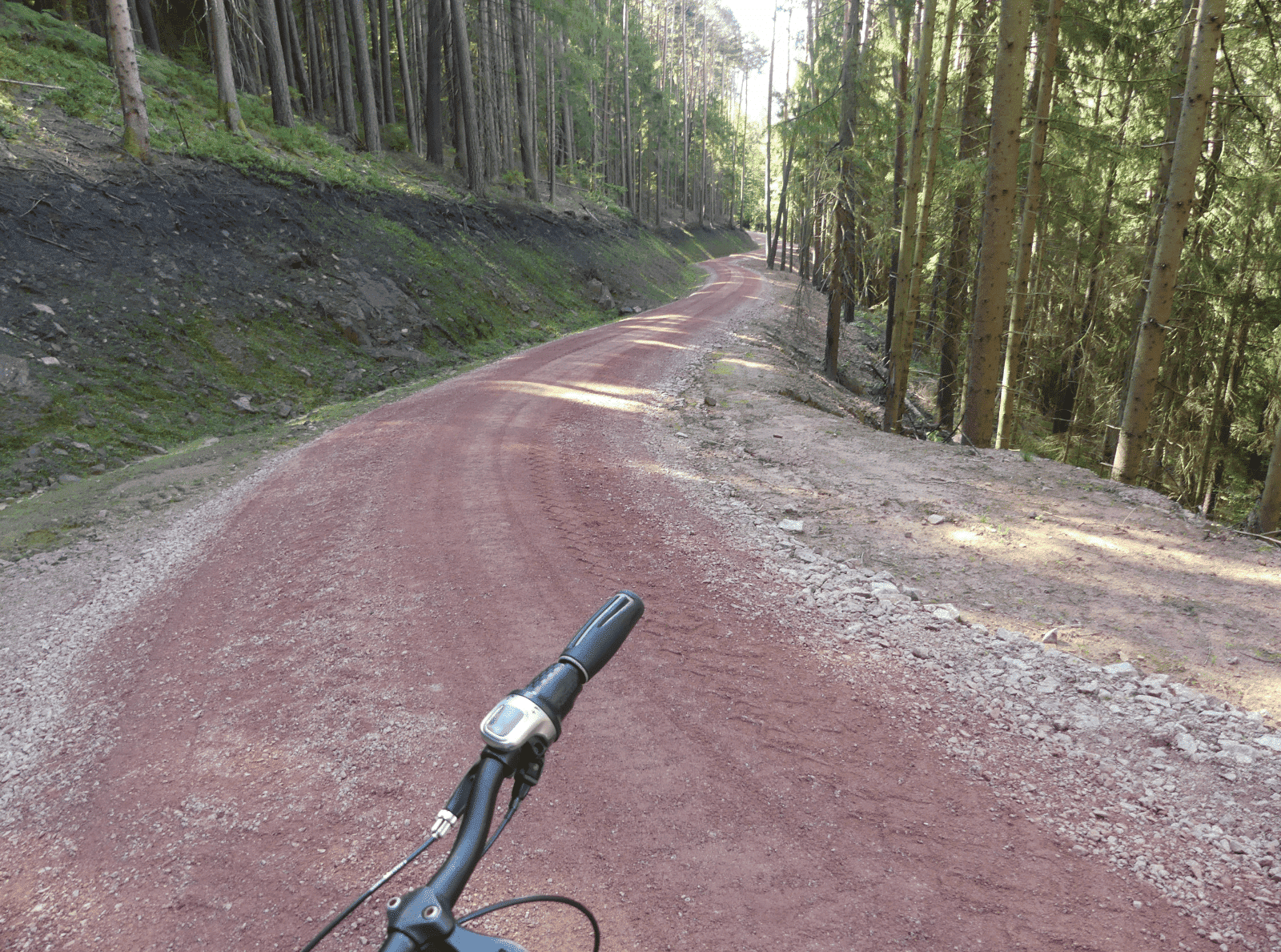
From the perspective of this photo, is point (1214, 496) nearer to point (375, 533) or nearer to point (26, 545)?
point (375, 533)

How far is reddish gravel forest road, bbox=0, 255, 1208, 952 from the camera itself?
297 centimetres

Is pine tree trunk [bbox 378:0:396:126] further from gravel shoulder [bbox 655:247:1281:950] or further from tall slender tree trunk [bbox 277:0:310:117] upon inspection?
gravel shoulder [bbox 655:247:1281:950]

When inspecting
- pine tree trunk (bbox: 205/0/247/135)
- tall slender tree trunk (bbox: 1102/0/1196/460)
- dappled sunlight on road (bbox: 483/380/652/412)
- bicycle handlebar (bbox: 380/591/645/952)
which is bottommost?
dappled sunlight on road (bbox: 483/380/652/412)

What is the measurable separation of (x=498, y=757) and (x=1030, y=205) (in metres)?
12.7

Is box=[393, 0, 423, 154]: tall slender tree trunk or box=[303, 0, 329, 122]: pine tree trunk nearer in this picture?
box=[303, 0, 329, 122]: pine tree trunk

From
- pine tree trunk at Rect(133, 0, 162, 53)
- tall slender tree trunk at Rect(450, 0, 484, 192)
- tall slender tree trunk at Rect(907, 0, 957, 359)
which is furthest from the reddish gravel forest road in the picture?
pine tree trunk at Rect(133, 0, 162, 53)

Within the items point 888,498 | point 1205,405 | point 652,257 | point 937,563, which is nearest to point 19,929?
point 937,563

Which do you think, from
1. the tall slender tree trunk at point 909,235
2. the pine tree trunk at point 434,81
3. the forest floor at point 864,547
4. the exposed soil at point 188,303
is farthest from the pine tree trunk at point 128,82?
the tall slender tree trunk at point 909,235

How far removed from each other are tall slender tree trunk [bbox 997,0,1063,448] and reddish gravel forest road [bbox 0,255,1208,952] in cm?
728

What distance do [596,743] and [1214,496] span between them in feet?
64.1

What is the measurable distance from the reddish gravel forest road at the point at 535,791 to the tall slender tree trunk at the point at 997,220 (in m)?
6.05

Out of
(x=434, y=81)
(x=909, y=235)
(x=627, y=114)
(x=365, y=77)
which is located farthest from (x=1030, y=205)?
(x=627, y=114)

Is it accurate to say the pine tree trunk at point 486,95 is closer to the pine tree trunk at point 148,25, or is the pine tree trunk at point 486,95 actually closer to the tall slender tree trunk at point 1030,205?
the pine tree trunk at point 148,25

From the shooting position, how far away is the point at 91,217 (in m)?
12.3
